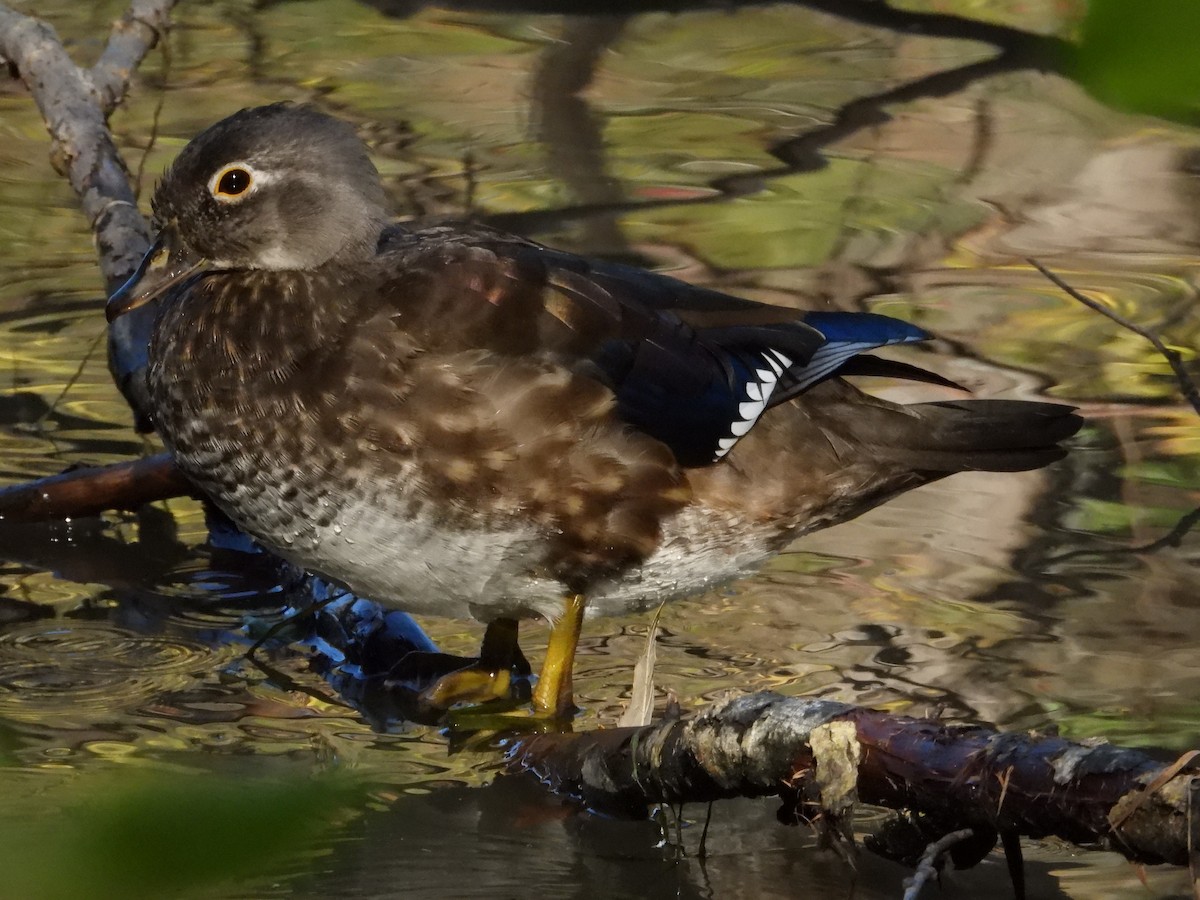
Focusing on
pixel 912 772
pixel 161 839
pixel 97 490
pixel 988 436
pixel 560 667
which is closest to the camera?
pixel 161 839

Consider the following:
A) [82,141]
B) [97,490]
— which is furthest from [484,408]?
[82,141]

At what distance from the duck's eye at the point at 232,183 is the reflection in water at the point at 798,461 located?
1.03 metres

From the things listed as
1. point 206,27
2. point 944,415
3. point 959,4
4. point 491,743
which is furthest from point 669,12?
point 491,743

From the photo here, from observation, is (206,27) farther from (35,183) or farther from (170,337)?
(170,337)

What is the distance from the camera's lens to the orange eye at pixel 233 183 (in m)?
3.16

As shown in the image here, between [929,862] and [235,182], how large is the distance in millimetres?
1995

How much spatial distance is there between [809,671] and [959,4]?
5823 millimetres

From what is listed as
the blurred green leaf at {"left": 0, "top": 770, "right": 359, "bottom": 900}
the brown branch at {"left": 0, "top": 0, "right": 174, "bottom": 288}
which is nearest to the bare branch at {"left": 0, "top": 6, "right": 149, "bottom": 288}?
the brown branch at {"left": 0, "top": 0, "right": 174, "bottom": 288}

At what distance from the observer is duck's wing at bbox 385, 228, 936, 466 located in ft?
10.0

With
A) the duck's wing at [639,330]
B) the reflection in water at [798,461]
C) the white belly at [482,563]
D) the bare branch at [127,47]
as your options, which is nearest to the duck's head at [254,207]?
the duck's wing at [639,330]

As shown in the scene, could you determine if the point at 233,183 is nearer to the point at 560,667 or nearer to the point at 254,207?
the point at 254,207

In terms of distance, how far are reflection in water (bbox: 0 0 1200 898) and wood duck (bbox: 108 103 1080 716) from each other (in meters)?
0.33

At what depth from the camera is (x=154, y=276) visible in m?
3.19

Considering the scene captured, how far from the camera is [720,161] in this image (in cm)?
693
